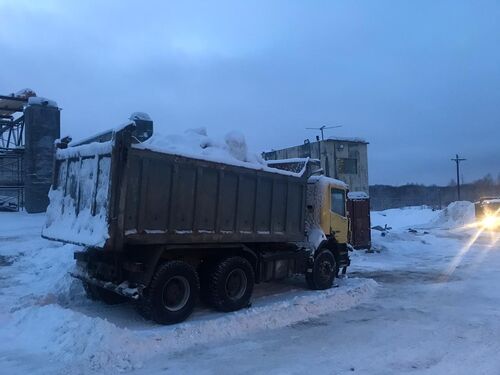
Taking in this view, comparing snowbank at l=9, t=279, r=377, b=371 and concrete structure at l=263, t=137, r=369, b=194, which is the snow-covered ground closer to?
snowbank at l=9, t=279, r=377, b=371

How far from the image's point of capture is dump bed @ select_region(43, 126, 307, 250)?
24.3 feet

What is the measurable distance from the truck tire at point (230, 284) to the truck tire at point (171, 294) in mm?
436

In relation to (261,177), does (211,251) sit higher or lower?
lower

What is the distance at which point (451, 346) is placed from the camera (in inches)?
284

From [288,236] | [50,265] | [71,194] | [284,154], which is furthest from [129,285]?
[284,154]

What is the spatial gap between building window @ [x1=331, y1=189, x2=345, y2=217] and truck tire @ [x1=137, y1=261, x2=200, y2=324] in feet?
Answer: 15.8

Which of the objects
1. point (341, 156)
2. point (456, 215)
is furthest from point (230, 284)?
point (456, 215)

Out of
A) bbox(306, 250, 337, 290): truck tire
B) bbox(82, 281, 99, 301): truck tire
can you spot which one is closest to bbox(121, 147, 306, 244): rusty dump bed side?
bbox(306, 250, 337, 290): truck tire

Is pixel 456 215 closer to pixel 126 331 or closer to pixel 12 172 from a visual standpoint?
pixel 12 172

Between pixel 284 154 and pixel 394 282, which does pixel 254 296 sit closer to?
pixel 394 282

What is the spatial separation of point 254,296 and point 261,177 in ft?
8.54

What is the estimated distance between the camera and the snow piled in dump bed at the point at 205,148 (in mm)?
8320

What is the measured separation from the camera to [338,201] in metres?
12.5

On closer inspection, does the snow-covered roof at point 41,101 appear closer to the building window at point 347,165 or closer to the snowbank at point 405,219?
the building window at point 347,165
